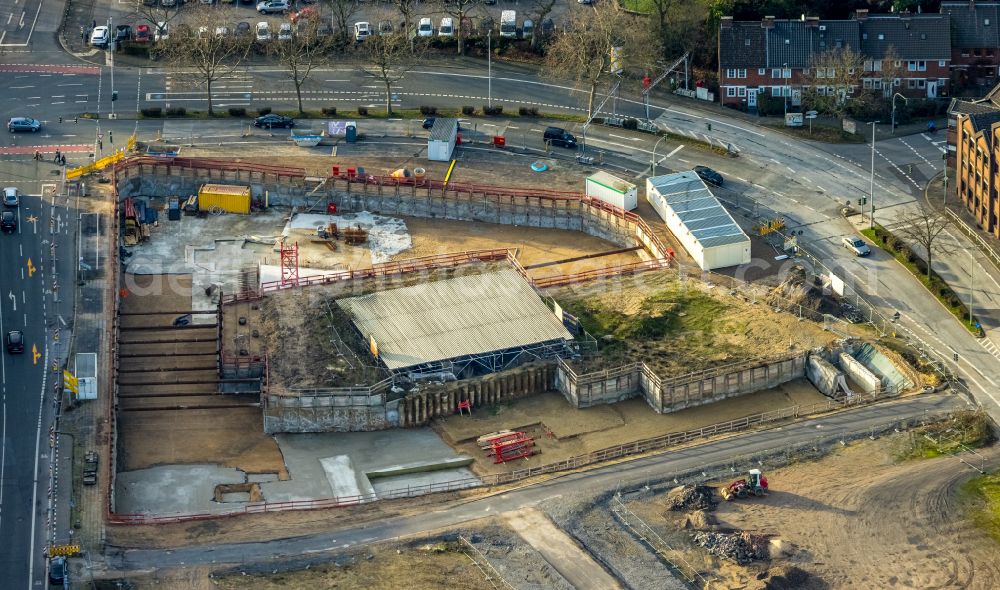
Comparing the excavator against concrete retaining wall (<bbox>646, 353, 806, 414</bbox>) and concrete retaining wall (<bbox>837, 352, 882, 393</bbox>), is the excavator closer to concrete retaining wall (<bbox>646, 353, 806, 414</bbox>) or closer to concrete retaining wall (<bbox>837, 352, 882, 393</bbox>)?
concrete retaining wall (<bbox>646, 353, 806, 414</bbox>)

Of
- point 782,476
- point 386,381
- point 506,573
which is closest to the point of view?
point 506,573

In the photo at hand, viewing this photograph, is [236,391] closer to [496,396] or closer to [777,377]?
[496,396]

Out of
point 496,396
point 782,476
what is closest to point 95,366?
point 496,396

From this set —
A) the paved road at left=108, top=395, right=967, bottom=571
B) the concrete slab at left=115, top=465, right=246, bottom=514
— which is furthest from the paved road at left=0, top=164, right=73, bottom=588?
the concrete slab at left=115, top=465, right=246, bottom=514

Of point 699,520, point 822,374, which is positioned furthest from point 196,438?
point 822,374

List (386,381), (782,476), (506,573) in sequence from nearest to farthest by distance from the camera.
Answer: (506,573)
(782,476)
(386,381)

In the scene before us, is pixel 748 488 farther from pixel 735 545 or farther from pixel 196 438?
pixel 196 438
